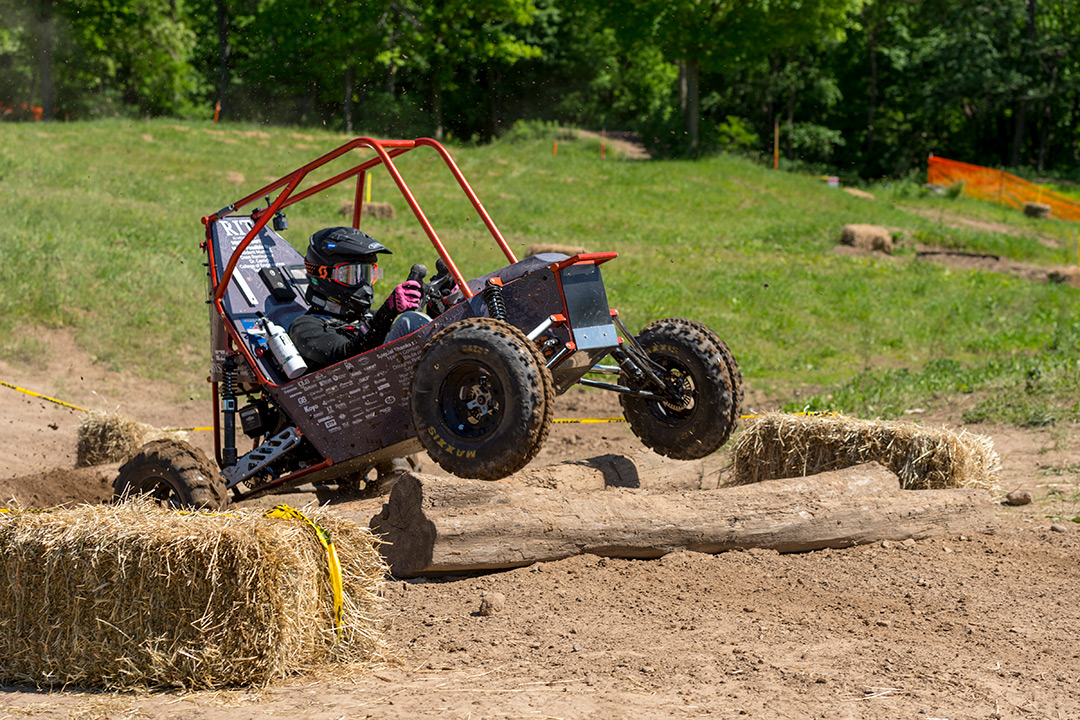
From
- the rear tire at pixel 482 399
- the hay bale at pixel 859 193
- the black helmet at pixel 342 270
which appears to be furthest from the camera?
the hay bale at pixel 859 193

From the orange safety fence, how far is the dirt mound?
3197 cm

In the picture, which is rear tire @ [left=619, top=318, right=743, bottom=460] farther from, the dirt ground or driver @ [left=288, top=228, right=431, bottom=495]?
driver @ [left=288, top=228, right=431, bottom=495]

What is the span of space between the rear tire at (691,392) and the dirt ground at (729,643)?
82 cm

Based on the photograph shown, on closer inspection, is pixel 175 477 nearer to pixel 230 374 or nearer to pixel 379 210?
pixel 230 374

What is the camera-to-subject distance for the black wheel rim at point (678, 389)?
23.5ft

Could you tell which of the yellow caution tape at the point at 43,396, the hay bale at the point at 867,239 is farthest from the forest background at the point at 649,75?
the yellow caution tape at the point at 43,396

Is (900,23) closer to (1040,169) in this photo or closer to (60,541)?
(1040,169)

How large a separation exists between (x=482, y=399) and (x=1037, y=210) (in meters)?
30.3

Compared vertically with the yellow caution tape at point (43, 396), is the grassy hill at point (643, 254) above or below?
above

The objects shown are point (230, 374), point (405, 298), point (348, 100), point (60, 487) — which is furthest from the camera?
point (348, 100)

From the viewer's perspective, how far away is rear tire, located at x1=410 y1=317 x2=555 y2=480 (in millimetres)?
5871

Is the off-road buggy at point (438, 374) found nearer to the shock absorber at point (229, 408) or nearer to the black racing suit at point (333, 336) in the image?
the shock absorber at point (229, 408)

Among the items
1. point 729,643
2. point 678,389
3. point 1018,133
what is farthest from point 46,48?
point 729,643

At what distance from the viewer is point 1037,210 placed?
105 feet
